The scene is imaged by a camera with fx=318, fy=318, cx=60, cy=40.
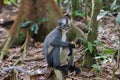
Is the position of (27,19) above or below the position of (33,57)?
above

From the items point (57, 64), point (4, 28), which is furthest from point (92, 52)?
point (4, 28)

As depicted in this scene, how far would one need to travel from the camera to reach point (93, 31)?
595 centimetres

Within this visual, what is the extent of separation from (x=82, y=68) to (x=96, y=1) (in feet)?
4.61

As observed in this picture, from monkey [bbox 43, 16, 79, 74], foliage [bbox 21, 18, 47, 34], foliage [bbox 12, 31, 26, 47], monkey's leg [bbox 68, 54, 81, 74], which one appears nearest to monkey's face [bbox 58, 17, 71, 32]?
monkey [bbox 43, 16, 79, 74]

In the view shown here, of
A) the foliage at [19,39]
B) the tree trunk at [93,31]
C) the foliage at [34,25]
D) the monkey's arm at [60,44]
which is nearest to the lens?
the tree trunk at [93,31]

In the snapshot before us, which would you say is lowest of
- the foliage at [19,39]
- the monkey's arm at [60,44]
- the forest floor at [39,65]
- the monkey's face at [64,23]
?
the forest floor at [39,65]

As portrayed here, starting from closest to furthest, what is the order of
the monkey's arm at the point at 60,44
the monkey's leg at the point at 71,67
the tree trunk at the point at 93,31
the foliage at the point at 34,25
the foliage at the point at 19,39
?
the tree trunk at the point at 93,31, the monkey's arm at the point at 60,44, the monkey's leg at the point at 71,67, the foliage at the point at 34,25, the foliage at the point at 19,39

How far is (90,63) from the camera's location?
245 inches

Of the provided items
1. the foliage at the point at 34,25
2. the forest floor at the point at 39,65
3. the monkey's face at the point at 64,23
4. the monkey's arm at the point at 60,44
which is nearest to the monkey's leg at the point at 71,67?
the forest floor at the point at 39,65

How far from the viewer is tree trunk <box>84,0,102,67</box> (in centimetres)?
580

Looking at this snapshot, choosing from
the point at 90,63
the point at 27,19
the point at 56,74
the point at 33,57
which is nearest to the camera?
the point at 56,74

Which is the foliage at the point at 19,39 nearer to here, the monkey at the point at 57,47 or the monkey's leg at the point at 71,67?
the monkey at the point at 57,47

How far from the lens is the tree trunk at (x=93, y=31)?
5805mm

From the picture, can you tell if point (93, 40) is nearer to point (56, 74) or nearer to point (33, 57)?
point (56, 74)
